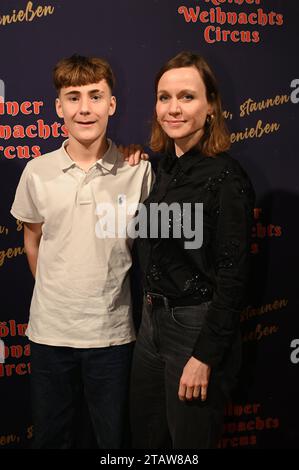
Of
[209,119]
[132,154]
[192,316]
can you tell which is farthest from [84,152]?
[192,316]

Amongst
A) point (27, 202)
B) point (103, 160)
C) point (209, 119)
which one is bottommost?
point (27, 202)

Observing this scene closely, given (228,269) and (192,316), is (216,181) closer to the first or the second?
(228,269)

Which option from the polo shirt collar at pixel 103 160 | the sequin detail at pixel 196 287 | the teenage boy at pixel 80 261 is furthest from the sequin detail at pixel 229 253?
the polo shirt collar at pixel 103 160

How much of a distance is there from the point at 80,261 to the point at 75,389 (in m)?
0.47

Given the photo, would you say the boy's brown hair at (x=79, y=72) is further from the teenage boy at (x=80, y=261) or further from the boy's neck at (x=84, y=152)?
the boy's neck at (x=84, y=152)

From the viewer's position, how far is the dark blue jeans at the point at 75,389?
164 cm

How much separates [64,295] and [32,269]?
0.30m

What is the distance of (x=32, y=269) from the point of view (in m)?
1.83

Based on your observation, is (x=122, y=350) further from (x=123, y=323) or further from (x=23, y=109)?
(x=23, y=109)

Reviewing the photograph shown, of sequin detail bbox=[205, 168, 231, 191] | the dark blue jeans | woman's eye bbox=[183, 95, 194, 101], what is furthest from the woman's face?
the dark blue jeans

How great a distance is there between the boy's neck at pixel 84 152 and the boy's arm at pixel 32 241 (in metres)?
0.28

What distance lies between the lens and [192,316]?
1442 millimetres

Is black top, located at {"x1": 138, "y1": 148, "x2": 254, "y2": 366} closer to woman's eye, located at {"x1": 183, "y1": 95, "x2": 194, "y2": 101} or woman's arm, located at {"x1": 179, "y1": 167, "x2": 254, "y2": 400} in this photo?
woman's arm, located at {"x1": 179, "y1": 167, "x2": 254, "y2": 400}

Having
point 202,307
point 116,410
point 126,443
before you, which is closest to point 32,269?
point 116,410
